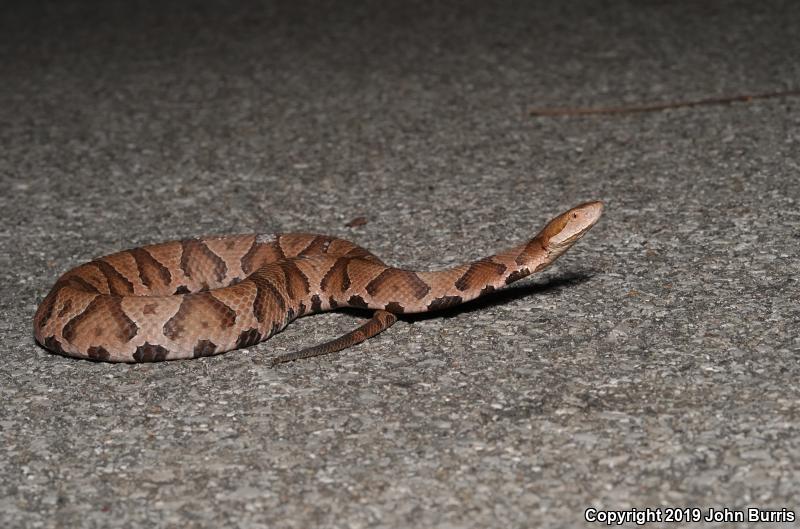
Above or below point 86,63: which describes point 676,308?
below

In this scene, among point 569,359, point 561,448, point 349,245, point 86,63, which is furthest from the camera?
point 86,63

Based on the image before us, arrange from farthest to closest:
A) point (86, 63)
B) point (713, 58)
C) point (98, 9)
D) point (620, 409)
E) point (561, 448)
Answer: point (98, 9) → point (86, 63) → point (713, 58) → point (620, 409) → point (561, 448)

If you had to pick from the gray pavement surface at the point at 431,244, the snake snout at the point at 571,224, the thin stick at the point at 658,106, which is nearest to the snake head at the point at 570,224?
the snake snout at the point at 571,224

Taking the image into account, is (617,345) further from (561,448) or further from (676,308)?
(561,448)

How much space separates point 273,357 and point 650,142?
12.7 feet

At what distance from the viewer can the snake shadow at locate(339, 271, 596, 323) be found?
18.7 feet

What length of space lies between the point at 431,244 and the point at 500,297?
0.81 m

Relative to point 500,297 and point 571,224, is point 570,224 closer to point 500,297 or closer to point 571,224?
point 571,224

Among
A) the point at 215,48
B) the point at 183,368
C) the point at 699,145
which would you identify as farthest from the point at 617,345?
the point at 215,48

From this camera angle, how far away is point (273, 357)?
5.25m

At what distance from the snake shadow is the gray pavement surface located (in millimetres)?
37

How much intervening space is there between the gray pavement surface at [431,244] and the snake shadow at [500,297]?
0.12 ft

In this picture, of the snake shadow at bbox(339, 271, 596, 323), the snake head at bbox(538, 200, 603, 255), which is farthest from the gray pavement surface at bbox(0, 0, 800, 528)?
the snake head at bbox(538, 200, 603, 255)

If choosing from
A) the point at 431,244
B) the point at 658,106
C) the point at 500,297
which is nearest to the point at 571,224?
the point at 500,297
